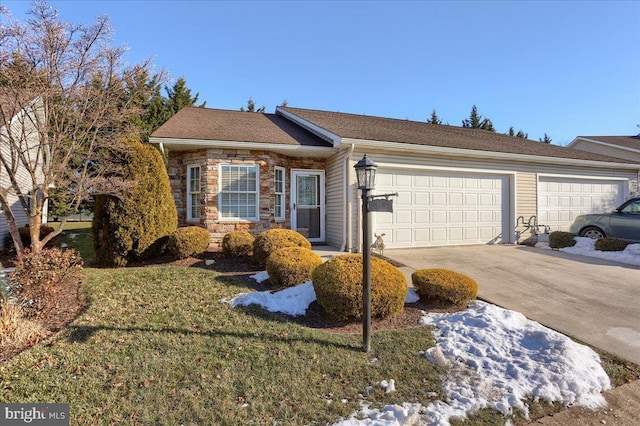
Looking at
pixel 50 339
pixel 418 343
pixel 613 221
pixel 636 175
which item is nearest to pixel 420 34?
pixel 613 221

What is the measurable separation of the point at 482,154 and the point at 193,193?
8553 mm

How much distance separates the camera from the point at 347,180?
26.2 ft

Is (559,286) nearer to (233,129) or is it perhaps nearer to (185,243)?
(185,243)

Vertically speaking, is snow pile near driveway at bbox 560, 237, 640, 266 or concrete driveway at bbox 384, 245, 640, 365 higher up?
snow pile near driveway at bbox 560, 237, 640, 266

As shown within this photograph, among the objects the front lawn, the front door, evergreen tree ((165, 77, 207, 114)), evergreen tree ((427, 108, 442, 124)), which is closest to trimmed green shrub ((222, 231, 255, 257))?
the front lawn

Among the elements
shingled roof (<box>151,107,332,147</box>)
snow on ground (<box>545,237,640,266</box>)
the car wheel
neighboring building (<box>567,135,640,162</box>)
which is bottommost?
snow on ground (<box>545,237,640,266</box>)

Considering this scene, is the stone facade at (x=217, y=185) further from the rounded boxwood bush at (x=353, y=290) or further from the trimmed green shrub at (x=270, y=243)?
the rounded boxwood bush at (x=353, y=290)

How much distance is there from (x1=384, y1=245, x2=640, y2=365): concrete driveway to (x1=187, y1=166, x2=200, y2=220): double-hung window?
559 cm

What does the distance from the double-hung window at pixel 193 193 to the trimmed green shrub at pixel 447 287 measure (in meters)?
6.65

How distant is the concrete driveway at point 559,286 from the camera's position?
3746 mm

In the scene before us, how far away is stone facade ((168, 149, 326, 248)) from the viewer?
823 cm

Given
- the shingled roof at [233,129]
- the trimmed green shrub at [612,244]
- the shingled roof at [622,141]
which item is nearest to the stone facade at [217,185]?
the shingled roof at [233,129]

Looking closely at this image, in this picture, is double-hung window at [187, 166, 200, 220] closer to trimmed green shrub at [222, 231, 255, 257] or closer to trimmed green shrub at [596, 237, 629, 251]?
trimmed green shrub at [222, 231, 255, 257]

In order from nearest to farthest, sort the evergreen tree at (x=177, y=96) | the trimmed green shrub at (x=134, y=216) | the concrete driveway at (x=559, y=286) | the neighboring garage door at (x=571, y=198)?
1. the concrete driveway at (x=559, y=286)
2. the trimmed green shrub at (x=134, y=216)
3. the neighboring garage door at (x=571, y=198)
4. the evergreen tree at (x=177, y=96)
